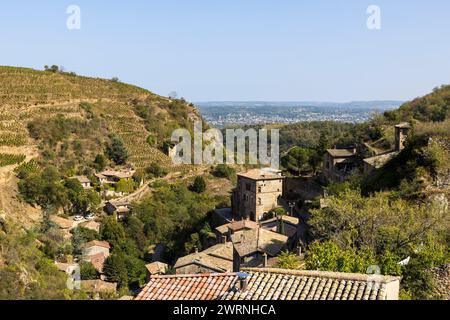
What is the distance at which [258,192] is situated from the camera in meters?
31.9

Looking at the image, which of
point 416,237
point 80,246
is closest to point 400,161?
point 416,237

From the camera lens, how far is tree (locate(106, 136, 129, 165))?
4794cm

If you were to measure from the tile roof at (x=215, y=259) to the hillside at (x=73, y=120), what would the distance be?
14.3m

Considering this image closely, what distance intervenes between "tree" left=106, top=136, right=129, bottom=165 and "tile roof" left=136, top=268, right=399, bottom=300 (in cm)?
4019

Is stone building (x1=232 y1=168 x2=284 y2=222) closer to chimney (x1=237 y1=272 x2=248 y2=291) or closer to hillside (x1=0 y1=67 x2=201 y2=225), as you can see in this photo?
hillside (x1=0 y1=67 x2=201 y2=225)

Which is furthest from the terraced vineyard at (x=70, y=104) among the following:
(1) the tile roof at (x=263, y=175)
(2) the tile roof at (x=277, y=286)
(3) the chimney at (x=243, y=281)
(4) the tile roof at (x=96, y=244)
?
(3) the chimney at (x=243, y=281)

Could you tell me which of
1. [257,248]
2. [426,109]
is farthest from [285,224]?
[426,109]

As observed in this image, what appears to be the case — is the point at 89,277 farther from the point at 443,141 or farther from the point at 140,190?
the point at 443,141

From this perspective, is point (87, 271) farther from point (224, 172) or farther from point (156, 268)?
point (224, 172)

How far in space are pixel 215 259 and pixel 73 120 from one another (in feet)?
98.5

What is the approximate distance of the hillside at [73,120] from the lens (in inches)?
1661

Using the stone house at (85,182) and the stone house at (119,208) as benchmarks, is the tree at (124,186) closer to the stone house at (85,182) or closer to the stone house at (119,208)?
the stone house at (119,208)

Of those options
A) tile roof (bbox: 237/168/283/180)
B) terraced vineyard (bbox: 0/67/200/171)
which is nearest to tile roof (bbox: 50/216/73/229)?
terraced vineyard (bbox: 0/67/200/171)
